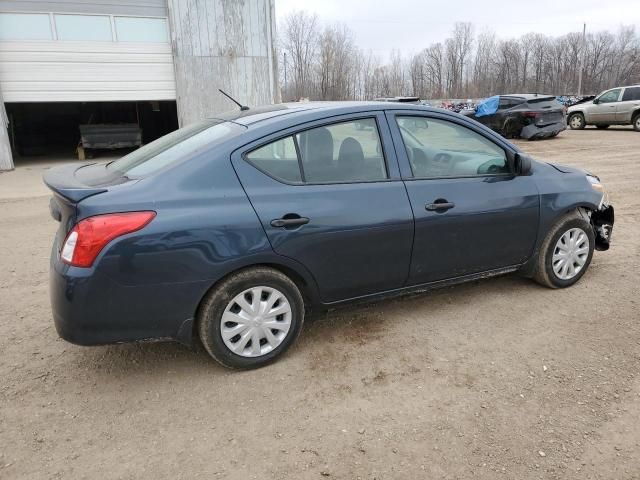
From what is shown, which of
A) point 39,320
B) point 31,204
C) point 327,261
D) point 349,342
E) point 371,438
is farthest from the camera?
point 31,204

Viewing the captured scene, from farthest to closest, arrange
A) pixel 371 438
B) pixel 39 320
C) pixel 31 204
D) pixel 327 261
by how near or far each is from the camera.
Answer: pixel 31 204 < pixel 39 320 < pixel 327 261 < pixel 371 438

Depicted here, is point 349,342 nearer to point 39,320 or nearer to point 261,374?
point 261,374

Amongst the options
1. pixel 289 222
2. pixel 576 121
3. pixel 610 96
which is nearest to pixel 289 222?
pixel 289 222

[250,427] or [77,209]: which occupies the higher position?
[77,209]

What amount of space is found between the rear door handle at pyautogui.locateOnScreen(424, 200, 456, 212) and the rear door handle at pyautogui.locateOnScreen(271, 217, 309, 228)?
0.91 meters

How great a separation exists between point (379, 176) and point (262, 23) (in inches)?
511

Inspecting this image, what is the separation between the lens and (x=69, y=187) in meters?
2.73

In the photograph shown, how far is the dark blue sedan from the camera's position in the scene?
265 cm

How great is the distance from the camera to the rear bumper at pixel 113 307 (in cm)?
260

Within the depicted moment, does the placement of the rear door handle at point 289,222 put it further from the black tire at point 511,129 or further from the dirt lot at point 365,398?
the black tire at point 511,129

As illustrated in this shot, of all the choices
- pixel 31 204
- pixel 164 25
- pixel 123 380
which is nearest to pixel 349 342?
pixel 123 380

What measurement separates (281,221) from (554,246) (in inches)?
94.5

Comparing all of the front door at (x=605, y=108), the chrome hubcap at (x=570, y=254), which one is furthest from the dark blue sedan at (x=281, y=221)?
the front door at (x=605, y=108)

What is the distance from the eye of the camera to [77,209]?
8.55 feet
